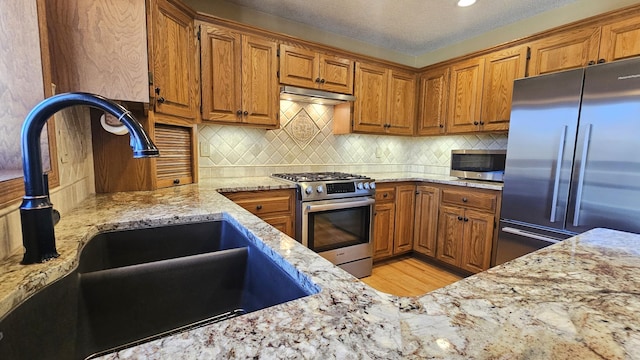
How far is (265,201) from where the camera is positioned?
87.4 inches

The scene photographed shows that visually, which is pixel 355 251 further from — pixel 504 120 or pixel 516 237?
pixel 504 120

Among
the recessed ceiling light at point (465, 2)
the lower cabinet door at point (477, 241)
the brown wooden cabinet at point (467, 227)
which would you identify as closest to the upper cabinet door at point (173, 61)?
the recessed ceiling light at point (465, 2)

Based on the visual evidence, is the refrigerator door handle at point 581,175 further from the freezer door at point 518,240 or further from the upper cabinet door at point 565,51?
the upper cabinet door at point 565,51

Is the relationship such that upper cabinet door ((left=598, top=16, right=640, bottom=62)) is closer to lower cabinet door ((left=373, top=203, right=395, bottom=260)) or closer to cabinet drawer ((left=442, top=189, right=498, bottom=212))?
cabinet drawer ((left=442, top=189, right=498, bottom=212))

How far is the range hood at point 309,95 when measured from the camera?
2.47 meters

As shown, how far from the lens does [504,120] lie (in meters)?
2.52

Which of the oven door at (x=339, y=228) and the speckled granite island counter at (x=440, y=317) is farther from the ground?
the speckled granite island counter at (x=440, y=317)

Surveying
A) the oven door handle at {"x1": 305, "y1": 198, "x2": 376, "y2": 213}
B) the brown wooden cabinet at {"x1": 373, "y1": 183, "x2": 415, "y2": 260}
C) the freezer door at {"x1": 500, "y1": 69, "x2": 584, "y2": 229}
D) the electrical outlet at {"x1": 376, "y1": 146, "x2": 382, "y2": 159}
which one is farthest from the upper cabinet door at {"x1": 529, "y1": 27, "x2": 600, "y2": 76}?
the oven door handle at {"x1": 305, "y1": 198, "x2": 376, "y2": 213}

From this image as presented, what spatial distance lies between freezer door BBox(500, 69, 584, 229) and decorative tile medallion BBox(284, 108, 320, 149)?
180cm

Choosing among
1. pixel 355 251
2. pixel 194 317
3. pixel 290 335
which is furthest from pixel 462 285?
pixel 355 251

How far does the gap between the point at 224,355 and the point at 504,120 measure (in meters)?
2.90

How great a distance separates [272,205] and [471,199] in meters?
1.79

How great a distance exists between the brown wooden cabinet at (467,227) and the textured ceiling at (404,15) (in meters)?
1.61

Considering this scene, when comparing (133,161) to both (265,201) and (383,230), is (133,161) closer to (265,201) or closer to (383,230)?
(265,201)
